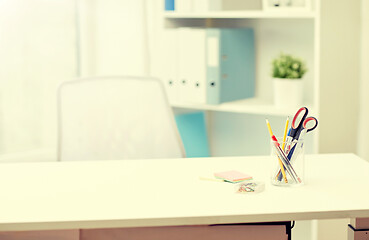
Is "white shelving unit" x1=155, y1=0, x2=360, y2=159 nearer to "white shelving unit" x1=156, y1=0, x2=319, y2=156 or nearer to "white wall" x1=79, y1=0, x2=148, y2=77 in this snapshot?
"white shelving unit" x1=156, y1=0, x2=319, y2=156

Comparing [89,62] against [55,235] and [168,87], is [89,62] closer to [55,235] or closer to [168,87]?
[168,87]

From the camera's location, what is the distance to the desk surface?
1163 millimetres

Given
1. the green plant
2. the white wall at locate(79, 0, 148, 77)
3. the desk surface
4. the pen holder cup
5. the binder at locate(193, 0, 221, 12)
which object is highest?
the binder at locate(193, 0, 221, 12)

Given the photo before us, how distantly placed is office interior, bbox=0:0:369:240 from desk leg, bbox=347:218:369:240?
99 cm

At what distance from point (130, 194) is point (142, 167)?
260 mm

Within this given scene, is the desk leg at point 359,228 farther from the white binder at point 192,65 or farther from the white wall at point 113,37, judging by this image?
the white wall at point 113,37

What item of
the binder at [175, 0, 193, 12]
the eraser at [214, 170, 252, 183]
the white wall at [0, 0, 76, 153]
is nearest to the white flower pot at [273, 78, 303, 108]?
the binder at [175, 0, 193, 12]

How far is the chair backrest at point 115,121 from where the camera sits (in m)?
2.04

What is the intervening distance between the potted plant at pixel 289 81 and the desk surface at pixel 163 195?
0.83m

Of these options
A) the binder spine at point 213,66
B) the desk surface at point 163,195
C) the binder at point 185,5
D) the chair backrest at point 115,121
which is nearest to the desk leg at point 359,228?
the desk surface at point 163,195

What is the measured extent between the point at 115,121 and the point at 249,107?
75 centimetres

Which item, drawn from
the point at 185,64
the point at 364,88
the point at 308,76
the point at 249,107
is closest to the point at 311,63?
the point at 308,76

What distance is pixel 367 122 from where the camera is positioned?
2238 millimetres

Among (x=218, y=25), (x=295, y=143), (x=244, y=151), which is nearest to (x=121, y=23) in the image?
(x=218, y=25)
